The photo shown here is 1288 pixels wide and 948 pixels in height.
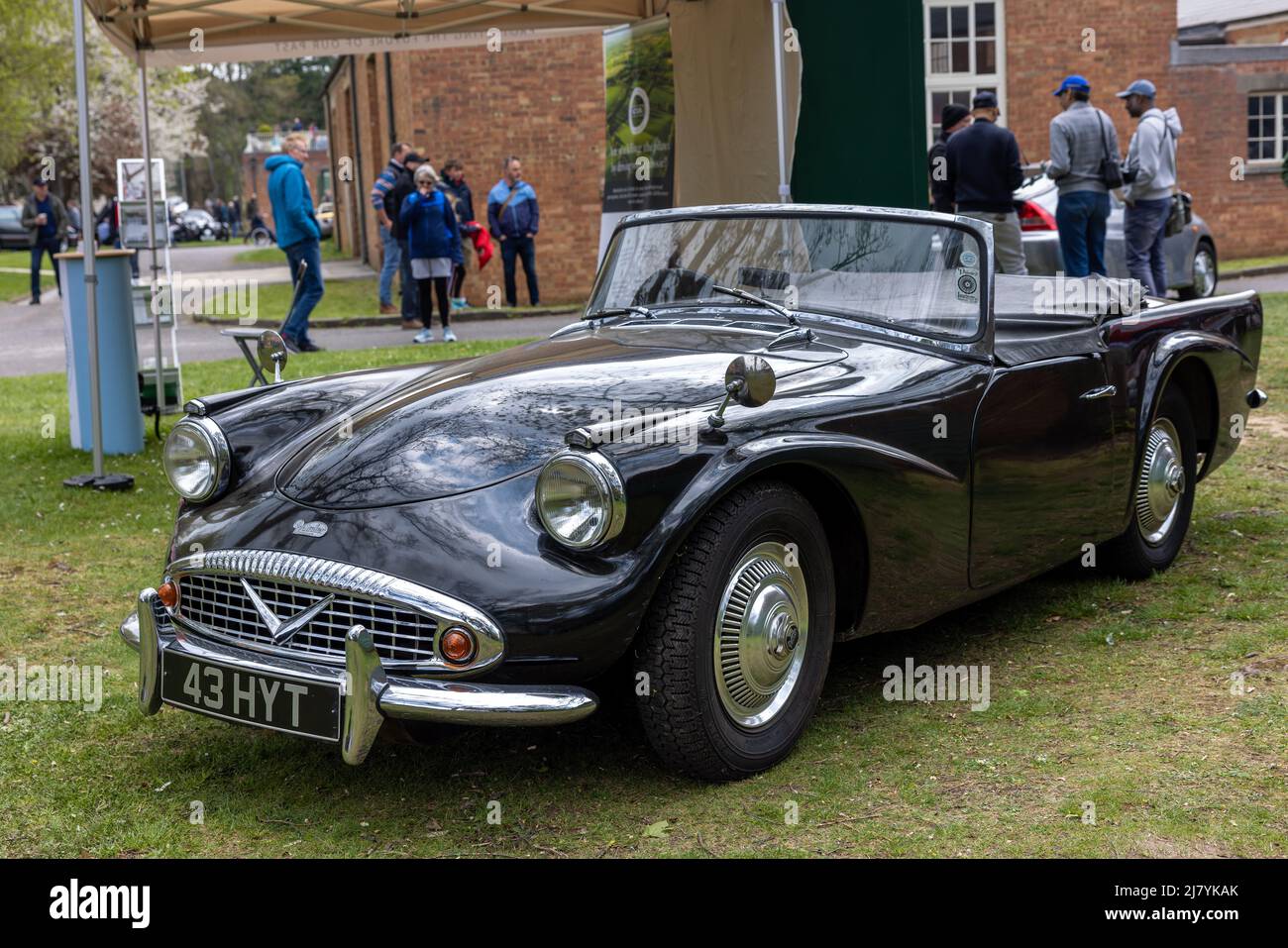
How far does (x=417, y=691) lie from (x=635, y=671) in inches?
21.3

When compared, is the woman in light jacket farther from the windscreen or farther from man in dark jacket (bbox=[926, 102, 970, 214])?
the windscreen

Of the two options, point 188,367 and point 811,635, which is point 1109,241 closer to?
point 188,367

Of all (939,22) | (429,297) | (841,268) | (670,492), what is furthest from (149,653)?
(939,22)

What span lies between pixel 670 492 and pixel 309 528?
2.98ft

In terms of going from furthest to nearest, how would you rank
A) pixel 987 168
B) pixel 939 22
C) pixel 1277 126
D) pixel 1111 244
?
pixel 1277 126, pixel 939 22, pixel 1111 244, pixel 987 168

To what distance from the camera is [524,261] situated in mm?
18406

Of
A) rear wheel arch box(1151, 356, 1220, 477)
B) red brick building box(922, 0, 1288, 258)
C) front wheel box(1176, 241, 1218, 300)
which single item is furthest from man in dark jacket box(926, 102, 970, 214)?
red brick building box(922, 0, 1288, 258)

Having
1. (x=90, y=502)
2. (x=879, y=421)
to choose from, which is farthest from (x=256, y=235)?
(x=879, y=421)

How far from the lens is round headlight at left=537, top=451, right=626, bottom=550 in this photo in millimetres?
3295

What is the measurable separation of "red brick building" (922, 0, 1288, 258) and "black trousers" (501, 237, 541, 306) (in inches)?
239

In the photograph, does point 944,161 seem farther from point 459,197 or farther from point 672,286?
point 459,197

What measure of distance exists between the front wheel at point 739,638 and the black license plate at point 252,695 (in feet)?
2.44

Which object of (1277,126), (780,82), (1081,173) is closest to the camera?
(780,82)

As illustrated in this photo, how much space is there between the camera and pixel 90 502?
7.35m
